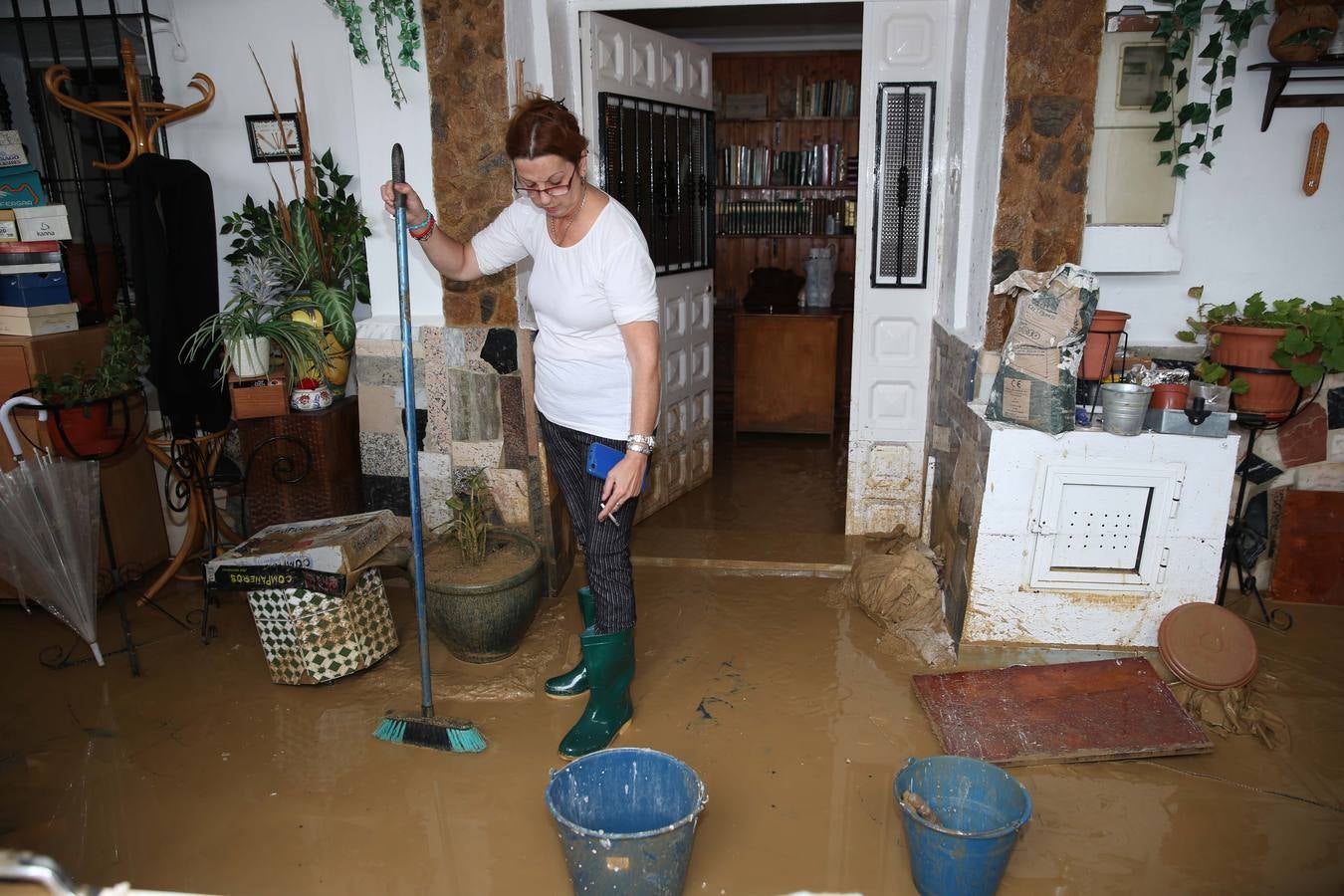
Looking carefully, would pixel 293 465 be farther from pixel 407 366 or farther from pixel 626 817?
pixel 626 817

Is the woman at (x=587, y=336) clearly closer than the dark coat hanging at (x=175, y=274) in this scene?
Yes

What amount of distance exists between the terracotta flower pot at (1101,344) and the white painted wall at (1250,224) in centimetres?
49

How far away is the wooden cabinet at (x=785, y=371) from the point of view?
5504mm

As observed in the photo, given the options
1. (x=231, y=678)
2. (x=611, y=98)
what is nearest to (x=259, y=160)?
(x=611, y=98)

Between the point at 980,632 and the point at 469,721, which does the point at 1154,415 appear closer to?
the point at 980,632

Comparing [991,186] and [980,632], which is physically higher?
[991,186]

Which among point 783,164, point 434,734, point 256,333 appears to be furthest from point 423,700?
point 783,164

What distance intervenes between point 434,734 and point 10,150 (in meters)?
2.53

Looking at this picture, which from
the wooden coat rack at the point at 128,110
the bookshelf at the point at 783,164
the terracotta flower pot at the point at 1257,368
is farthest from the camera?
the bookshelf at the point at 783,164

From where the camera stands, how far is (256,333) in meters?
3.19

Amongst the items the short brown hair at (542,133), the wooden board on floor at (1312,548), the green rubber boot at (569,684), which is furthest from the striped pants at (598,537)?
the wooden board on floor at (1312,548)

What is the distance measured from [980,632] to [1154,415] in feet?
2.73

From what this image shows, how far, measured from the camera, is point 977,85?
10.3 ft

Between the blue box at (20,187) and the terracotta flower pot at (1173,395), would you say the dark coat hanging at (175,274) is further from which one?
the terracotta flower pot at (1173,395)
